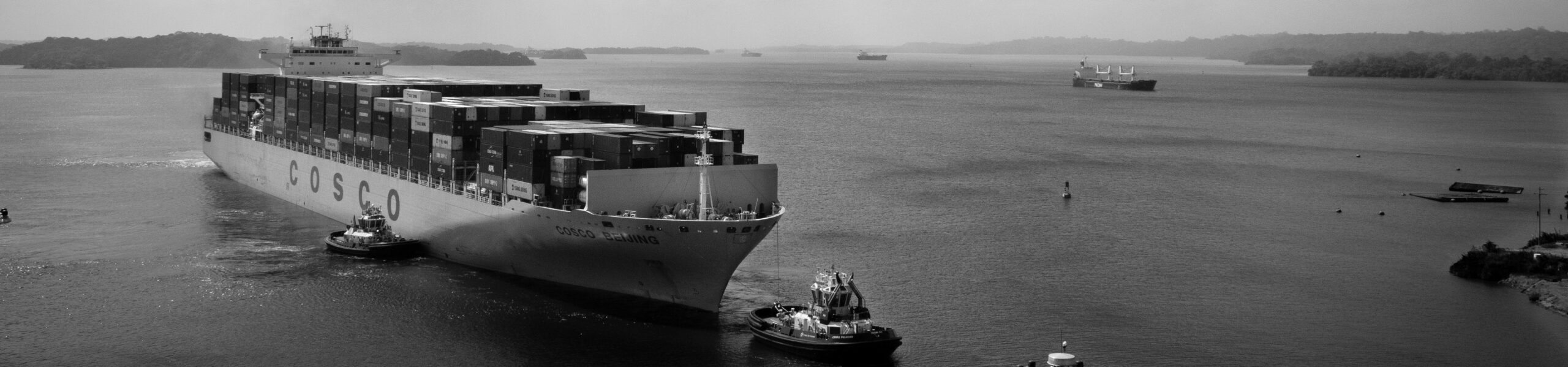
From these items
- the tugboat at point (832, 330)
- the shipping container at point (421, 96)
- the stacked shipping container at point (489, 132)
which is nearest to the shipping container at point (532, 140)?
the stacked shipping container at point (489, 132)

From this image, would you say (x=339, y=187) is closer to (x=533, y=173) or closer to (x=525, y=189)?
(x=525, y=189)

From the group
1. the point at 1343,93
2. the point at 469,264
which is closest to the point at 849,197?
the point at 469,264

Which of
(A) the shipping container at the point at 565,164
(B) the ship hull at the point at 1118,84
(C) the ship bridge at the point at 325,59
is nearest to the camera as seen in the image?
(A) the shipping container at the point at 565,164

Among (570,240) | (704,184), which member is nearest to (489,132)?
(570,240)

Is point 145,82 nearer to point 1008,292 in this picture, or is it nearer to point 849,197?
point 849,197

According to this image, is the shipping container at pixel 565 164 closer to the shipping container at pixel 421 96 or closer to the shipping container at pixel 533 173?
the shipping container at pixel 533 173
